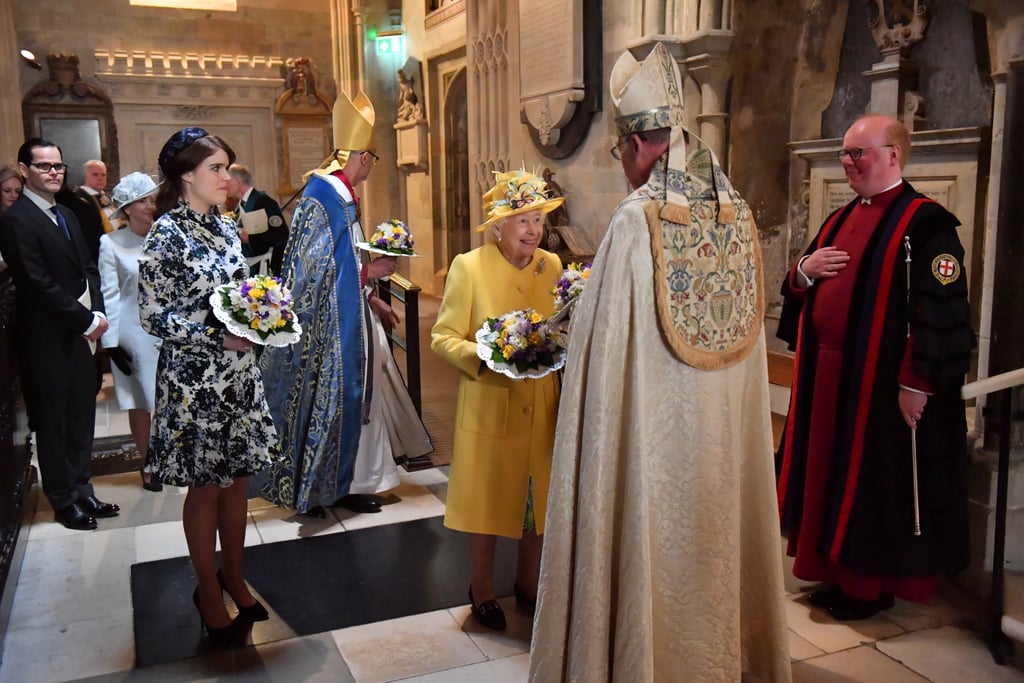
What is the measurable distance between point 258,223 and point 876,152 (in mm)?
3748

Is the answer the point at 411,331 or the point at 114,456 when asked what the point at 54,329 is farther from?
the point at 411,331

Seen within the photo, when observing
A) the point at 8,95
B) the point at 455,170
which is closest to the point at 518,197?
the point at 8,95

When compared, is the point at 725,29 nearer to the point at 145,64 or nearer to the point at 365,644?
the point at 365,644

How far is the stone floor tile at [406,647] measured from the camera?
264 centimetres

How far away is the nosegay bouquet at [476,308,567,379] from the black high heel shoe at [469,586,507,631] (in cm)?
87

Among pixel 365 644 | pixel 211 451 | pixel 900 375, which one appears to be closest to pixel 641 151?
pixel 900 375

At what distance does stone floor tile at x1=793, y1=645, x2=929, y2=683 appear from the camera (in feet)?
8.43

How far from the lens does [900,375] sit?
9.15 ft

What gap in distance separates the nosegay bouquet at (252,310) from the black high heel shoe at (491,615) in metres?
1.11

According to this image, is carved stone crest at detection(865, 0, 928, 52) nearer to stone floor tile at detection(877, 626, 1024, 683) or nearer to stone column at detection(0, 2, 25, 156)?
stone floor tile at detection(877, 626, 1024, 683)

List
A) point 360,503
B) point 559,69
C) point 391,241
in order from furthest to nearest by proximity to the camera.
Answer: point 559,69 → point 360,503 → point 391,241

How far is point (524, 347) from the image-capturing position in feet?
8.11

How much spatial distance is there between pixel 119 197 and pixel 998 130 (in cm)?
370

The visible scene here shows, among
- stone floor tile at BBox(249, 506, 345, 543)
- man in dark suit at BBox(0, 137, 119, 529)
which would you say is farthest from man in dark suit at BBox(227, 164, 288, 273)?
stone floor tile at BBox(249, 506, 345, 543)
